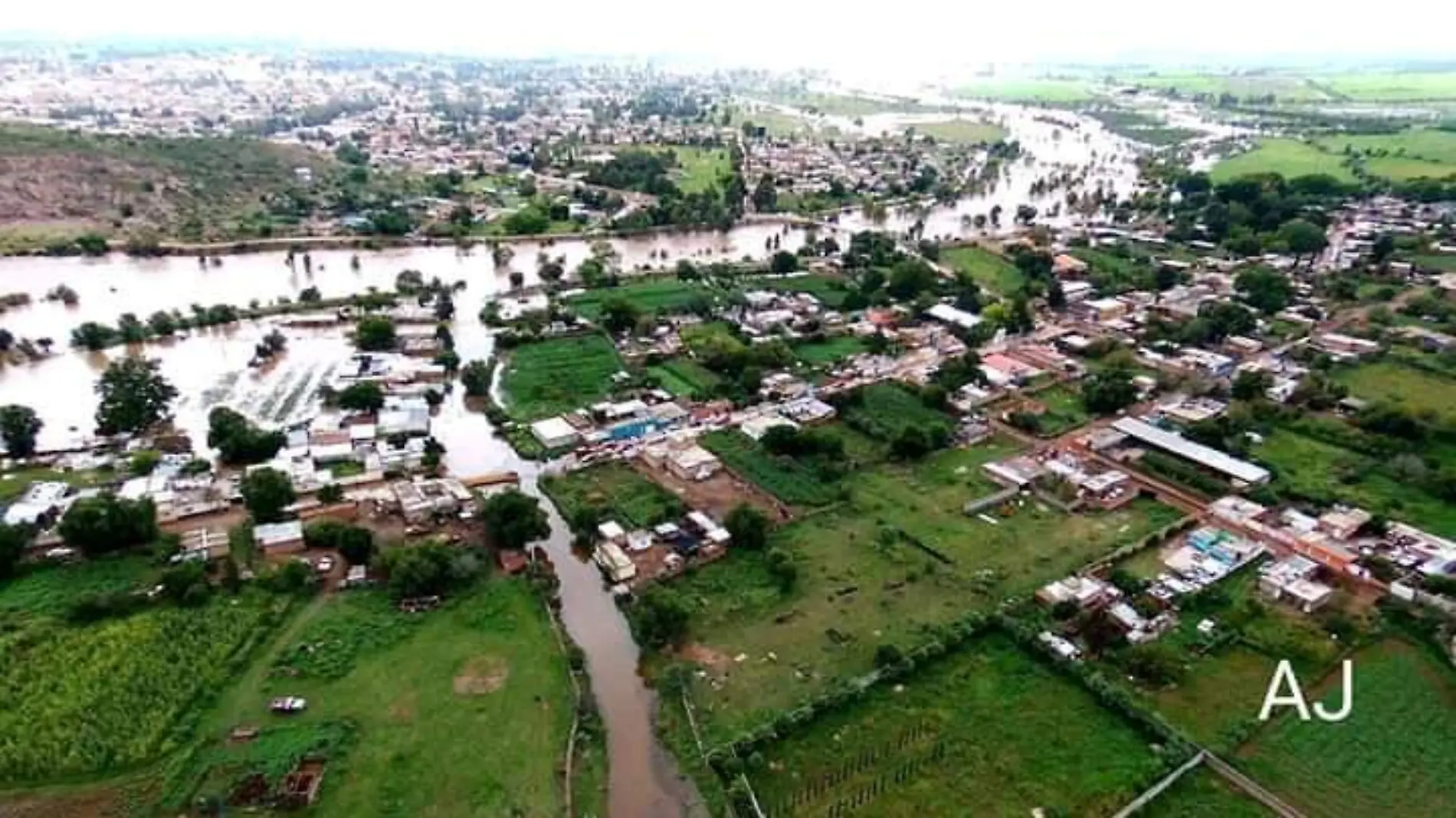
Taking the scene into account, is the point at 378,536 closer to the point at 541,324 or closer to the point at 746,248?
the point at 541,324

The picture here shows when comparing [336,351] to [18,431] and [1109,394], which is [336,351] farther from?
[1109,394]

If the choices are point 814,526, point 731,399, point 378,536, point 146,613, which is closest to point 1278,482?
point 814,526

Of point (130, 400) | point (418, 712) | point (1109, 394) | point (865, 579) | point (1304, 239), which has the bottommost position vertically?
point (418, 712)

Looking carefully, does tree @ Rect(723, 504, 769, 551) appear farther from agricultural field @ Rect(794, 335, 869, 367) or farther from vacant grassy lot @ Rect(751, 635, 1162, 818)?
agricultural field @ Rect(794, 335, 869, 367)

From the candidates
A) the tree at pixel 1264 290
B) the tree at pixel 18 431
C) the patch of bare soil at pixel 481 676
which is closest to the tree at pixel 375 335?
the tree at pixel 18 431

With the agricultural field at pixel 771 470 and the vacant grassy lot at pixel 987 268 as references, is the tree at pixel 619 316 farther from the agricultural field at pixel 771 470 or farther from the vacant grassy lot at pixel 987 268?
the vacant grassy lot at pixel 987 268

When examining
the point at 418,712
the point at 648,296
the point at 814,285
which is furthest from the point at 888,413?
the point at 418,712
